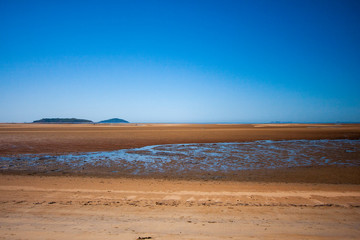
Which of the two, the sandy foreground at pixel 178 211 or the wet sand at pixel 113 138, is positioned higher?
the wet sand at pixel 113 138

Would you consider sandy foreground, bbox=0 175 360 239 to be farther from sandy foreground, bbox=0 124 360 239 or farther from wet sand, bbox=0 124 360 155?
wet sand, bbox=0 124 360 155

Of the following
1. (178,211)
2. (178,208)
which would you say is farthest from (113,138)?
(178,211)

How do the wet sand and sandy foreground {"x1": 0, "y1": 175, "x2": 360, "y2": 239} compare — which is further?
the wet sand

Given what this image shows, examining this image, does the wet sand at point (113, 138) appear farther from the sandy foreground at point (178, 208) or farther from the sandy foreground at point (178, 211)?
the sandy foreground at point (178, 211)

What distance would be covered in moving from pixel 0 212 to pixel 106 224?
3.27 m

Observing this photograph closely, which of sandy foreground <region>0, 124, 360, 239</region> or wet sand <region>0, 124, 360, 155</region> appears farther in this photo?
wet sand <region>0, 124, 360, 155</region>

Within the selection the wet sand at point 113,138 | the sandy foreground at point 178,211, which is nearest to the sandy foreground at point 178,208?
the sandy foreground at point 178,211

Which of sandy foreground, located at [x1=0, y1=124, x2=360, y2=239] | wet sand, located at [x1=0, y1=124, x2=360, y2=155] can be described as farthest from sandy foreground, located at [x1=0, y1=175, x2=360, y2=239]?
wet sand, located at [x1=0, y1=124, x2=360, y2=155]

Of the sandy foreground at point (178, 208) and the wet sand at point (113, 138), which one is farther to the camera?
the wet sand at point (113, 138)

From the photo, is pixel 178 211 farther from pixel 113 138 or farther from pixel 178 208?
pixel 113 138

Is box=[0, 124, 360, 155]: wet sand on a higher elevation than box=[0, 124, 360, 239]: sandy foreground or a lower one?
higher

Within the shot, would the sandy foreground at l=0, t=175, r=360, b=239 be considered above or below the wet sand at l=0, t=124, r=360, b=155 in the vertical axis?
below

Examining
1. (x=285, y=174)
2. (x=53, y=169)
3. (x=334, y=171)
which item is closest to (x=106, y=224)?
(x=53, y=169)

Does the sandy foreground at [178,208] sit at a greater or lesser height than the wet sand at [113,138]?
lesser
